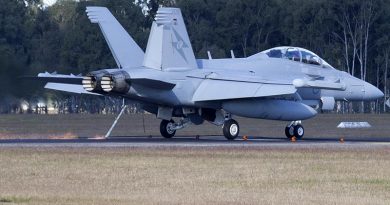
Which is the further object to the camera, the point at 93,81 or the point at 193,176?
the point at 93,81

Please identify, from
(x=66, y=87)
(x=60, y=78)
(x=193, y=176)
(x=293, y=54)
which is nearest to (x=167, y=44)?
(x=60, y=78)

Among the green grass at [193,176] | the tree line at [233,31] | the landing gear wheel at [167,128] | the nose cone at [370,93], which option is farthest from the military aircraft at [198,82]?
the tree line at [233,31]

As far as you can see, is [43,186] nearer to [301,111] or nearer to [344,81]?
[301,111]

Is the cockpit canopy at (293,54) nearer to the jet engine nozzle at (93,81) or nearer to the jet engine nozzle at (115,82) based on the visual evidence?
the jet engine nozzle at (115,82)

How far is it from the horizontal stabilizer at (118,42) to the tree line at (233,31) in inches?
1238

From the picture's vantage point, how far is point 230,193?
19.4 m

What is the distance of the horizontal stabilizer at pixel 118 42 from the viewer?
130 feet

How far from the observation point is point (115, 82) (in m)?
35.5

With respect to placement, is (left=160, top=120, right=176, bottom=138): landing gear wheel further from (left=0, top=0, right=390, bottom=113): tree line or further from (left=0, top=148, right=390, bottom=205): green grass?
(left=0, top=0, right=390, bottom=113): tree line

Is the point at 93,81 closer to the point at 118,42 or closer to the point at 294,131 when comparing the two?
the point at 118,42

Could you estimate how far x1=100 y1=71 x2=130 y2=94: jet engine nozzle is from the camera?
3556 centimetres

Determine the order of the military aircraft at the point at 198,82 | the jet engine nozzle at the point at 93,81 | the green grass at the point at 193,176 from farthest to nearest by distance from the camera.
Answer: the military aircraft at the point at 198,82
the jet engine nozzle at the point at 93,81
the green grass at the point at 193,176

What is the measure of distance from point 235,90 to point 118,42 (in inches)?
197

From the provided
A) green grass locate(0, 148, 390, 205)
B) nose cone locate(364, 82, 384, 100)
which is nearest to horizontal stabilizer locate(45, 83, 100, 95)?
nose cone locate(364, 82, 384, 100)
